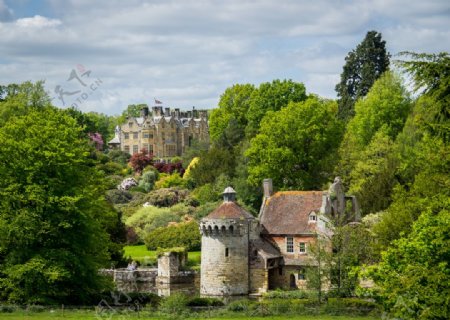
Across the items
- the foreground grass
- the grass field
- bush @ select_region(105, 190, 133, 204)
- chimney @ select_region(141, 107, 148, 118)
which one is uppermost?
chimney @ select_region(141, 107, 148, 118)

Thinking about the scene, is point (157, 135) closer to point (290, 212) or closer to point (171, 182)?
point (171, 182)

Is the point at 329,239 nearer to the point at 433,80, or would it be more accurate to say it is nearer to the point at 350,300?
the point at 350,300

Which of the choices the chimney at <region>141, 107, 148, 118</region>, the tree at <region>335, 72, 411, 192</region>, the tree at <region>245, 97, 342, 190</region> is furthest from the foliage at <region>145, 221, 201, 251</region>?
the chimney at <region>141, 107, 148, 118</region>

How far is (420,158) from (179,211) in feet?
123

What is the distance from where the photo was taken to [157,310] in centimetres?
4091

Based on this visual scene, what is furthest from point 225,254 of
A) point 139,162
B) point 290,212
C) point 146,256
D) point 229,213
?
point 139,162

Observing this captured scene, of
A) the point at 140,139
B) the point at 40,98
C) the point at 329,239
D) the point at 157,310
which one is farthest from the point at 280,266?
the point at 140,139

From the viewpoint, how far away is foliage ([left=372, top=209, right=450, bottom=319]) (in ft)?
91.5

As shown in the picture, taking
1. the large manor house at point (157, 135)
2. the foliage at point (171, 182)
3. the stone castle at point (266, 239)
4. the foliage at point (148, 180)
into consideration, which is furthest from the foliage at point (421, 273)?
the large manor house at point (157, 135)

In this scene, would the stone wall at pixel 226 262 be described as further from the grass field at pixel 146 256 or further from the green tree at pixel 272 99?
the green tree at pixel 272 99

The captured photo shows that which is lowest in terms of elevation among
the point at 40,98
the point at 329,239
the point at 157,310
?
the point at 157,310

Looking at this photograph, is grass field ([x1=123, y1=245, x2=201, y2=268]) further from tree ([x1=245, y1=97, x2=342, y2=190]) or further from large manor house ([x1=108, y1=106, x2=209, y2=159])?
large manor house ([x1=108, y1=106, x2=209, y2=159])

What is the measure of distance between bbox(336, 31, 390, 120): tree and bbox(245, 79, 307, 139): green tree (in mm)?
6939

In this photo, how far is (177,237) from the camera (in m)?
68.1
